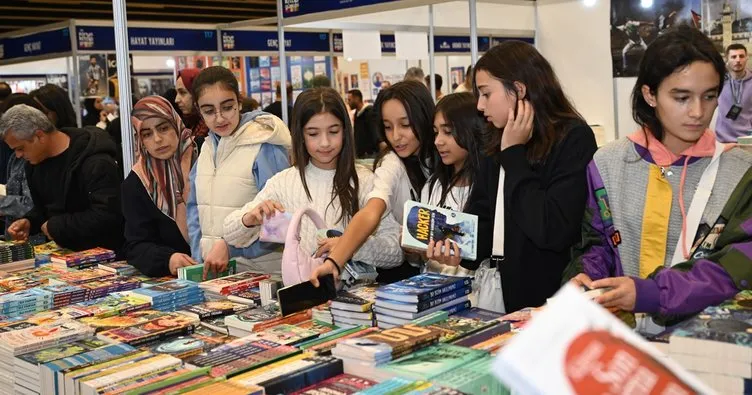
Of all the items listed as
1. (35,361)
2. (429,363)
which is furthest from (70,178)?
(429,363)

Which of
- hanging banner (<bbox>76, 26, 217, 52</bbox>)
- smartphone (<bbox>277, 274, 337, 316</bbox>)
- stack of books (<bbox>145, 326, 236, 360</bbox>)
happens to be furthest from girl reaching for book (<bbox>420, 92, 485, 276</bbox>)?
hanging banner (<bbox>76, 26, 217, 52</bbox>)

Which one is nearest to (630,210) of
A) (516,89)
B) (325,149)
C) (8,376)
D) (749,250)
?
(749,250)

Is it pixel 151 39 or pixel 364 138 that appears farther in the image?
pixel 151 39

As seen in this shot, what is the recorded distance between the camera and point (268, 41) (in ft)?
34.9

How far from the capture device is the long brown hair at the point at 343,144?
9.39ft

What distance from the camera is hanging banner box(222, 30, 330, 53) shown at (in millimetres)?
10375

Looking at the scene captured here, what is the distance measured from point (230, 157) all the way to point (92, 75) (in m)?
6.19

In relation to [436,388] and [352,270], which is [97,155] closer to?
[352,270]

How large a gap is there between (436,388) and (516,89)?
1.11 metres

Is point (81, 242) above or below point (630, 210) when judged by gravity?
below

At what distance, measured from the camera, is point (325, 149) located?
2.87 meters

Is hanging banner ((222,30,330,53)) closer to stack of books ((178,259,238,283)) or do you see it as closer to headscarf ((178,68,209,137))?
headscarf ((178,68,209,137))

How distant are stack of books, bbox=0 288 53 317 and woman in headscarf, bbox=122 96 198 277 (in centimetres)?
52

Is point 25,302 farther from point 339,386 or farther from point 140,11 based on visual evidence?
point 140,11
